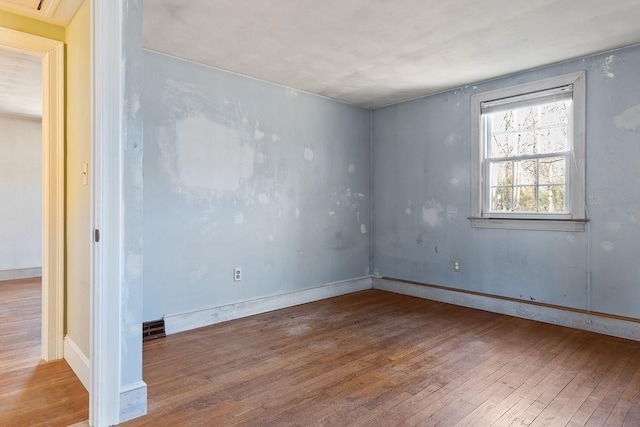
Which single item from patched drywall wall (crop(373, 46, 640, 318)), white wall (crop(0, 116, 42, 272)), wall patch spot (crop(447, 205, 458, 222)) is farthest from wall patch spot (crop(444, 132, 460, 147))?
white wall (crop(0, 116, 42, 272))

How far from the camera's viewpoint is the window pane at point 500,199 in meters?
4.08

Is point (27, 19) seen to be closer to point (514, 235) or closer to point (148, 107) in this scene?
point (148, 107)

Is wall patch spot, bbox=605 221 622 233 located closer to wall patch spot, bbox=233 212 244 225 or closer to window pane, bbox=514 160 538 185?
window pane, bbox=514 160 538 185

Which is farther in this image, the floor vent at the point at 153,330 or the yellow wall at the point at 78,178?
the floor vent at the point at 153,330

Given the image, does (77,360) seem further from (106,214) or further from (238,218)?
(238,218)

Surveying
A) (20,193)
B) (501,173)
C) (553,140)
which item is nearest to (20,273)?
(20,193)

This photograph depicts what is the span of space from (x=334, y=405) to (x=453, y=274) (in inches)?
111

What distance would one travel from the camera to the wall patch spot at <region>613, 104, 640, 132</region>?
321cm

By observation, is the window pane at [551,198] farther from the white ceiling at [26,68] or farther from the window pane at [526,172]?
the white ceiling at [26,68]

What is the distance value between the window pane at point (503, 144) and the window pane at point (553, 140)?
28 cm

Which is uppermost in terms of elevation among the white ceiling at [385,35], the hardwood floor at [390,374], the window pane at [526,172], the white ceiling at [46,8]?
the white ceiling at [385,35]

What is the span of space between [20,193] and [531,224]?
7.42 m

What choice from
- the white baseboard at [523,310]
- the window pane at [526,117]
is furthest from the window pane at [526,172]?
the white baseboard at [523,310]

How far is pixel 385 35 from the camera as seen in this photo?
119 inches
